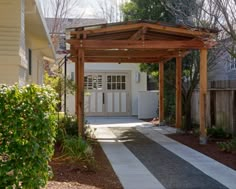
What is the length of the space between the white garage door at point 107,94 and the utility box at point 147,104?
2.14m

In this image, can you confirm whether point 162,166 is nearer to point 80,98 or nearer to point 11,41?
point 11,41

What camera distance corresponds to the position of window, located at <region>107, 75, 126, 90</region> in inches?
968

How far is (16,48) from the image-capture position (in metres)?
7.52

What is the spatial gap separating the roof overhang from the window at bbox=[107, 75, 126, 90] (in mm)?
8294

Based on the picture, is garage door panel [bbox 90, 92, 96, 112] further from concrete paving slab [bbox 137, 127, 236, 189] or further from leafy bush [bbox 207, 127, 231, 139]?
leafy bush [bbox 207, 127, 231, 139]

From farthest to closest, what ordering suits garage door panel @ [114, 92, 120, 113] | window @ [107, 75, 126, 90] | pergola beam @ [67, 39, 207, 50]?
1. window @ [107, 75, 126, 90]
2. garage door panel @ [114, 92, 120, 113]
3. pergola beam @ [67, 39, 207, 50]

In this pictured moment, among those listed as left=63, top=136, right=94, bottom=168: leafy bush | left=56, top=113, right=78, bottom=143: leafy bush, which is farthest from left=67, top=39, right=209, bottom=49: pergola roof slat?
left=63, top=136, right=94, bottom=168: leafy bush

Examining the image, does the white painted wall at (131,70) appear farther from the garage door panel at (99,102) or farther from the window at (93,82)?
the garage door panel at (99,102)

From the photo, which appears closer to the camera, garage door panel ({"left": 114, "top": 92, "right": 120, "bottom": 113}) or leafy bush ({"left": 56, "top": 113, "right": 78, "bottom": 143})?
leafy bush ({"left": 56, "top": 113, "right": 78, "bottom": 143})

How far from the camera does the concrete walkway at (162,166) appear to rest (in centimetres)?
677

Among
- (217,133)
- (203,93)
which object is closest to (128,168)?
(203,93)

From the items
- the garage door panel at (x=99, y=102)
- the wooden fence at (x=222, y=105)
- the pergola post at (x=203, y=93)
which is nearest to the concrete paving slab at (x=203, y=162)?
the pergola post at (x=203, y=93)

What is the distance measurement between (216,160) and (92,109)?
15804 millimetres

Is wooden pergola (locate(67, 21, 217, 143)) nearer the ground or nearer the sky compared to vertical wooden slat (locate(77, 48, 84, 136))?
nearer the sky
